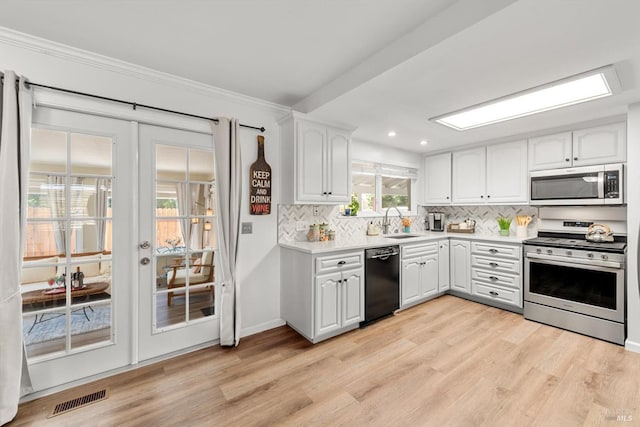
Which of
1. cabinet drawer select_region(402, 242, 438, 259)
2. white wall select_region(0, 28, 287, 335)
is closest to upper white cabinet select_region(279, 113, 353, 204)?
white wall select_region(0, 28, 287, 335)

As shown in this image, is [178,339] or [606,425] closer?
[606,425]

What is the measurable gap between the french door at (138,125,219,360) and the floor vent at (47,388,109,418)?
1.19ft

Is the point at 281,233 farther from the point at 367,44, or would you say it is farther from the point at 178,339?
the point at 367,44

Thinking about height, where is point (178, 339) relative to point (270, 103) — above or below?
below

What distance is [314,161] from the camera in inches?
117

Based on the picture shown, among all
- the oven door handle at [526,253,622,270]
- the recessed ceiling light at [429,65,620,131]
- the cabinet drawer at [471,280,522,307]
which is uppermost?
the recessed ceiling light at [429,65,620,131]

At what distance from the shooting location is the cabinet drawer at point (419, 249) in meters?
3.39

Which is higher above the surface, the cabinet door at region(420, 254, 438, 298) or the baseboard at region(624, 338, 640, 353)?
the cabinet door at region(420, 254, 438, 298)

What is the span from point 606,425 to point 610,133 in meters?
2.87

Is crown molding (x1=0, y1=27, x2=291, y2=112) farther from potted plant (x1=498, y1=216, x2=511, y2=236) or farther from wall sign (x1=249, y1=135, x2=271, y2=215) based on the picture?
potted plant (x1=498, y1=216, x2=511, y2=236)

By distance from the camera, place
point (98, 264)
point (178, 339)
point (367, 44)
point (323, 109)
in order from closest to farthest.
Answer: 1. point (367, 44)
2. point (98, 264)
3. point (178, 339)
4. point (323, 109)

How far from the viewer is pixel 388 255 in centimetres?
315

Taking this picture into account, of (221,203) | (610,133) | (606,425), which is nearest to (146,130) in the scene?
(221,203)

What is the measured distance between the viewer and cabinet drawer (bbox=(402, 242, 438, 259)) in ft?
11.1
